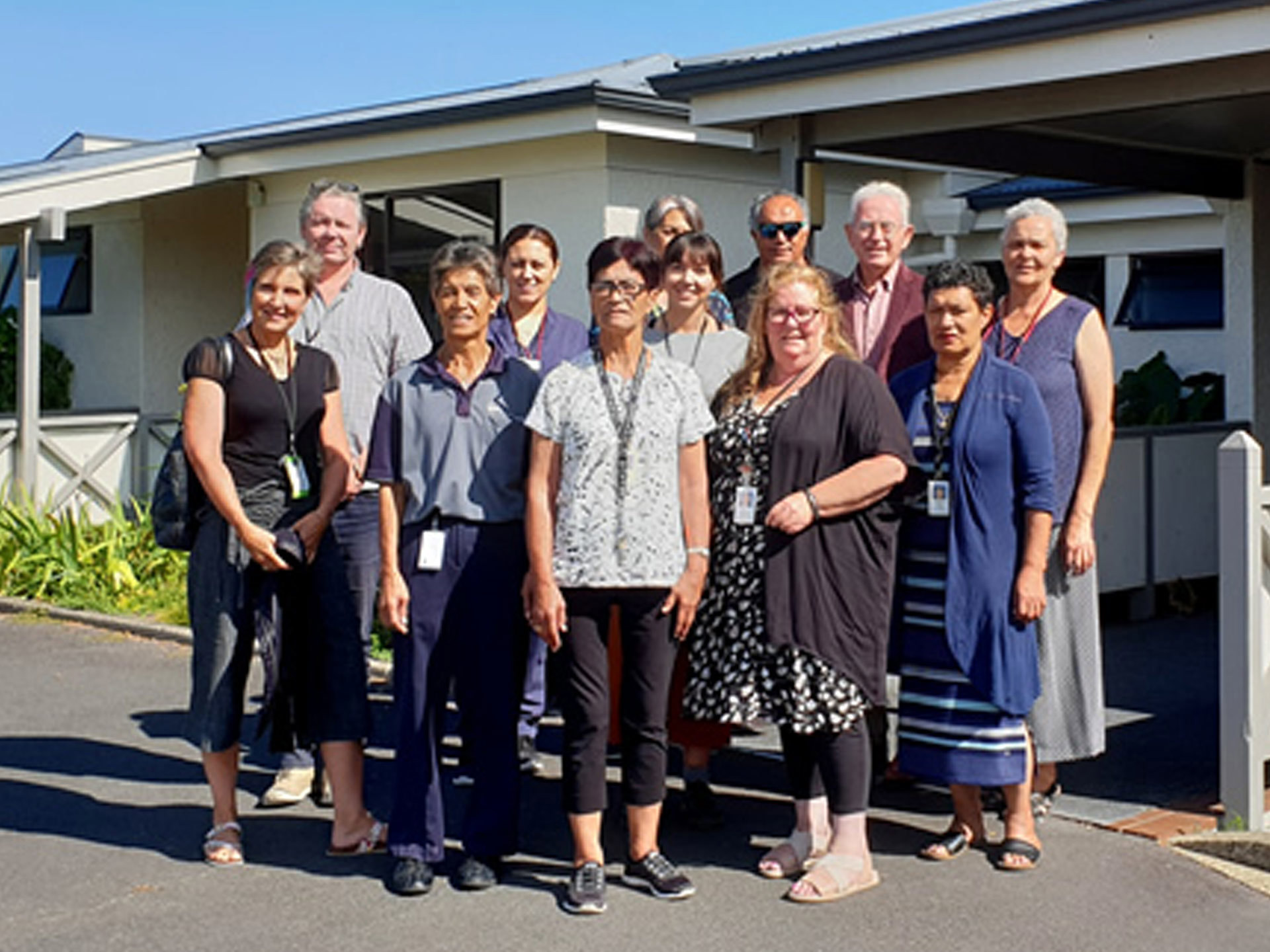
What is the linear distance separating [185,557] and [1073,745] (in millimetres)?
7768

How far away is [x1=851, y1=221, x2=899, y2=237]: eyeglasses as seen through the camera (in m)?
6.42

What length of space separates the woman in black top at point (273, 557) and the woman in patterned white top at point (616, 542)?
855 millimetres

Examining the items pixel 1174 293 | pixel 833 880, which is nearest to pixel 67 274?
pixel 1174 293

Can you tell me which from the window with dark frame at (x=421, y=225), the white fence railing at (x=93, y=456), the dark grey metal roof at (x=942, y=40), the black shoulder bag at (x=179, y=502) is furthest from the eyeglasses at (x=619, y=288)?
the white fence railing at (x=93, y=456)

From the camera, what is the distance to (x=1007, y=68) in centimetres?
776

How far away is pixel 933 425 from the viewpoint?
19.2ft

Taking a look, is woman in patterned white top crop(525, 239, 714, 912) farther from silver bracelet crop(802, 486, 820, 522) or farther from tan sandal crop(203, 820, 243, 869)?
tan sandal crop(203, 820, 243, 869)

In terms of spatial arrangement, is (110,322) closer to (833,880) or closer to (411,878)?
(411,878)

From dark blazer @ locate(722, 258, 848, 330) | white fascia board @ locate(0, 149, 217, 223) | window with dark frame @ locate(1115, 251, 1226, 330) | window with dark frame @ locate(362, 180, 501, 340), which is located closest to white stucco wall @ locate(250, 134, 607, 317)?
window with dark frame @ locate(362, 180, 501, 340)

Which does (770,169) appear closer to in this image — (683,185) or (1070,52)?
(683,185)

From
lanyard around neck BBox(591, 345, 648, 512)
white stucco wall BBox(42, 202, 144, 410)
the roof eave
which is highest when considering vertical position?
the roof eave

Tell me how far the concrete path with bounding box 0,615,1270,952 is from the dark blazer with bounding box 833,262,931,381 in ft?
5.30

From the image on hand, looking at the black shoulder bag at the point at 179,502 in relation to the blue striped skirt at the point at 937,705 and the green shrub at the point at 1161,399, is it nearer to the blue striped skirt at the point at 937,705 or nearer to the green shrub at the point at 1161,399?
the blue striped skirt at the point at 937,705

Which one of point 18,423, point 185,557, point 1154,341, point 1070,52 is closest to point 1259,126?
point 1070,52
